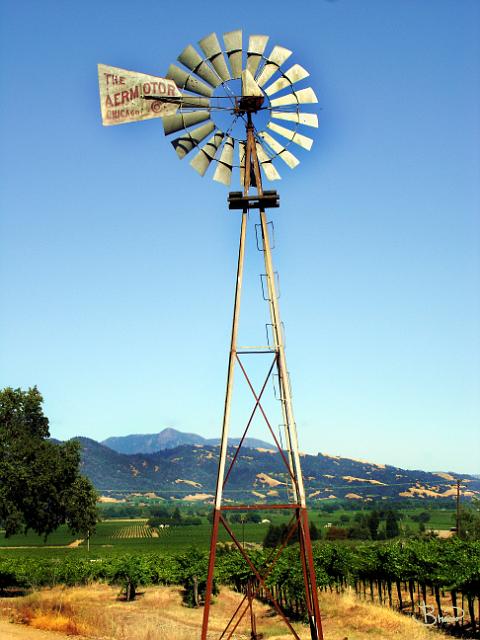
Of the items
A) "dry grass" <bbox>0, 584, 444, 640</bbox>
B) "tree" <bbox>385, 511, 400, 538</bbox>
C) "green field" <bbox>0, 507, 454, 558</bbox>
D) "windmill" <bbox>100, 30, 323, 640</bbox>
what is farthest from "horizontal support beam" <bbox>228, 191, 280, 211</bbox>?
"tree" <bbox>385, 511, 400, 538</bbox>

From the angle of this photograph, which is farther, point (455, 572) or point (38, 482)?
point (38, 482)

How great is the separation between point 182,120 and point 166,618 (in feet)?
88.6

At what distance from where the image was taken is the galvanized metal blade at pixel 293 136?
22.1 meters

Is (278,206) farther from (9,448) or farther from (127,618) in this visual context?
(9,448)

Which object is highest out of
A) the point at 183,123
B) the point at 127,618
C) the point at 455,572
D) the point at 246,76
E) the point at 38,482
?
the point at 246,76

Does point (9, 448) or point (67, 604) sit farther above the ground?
point (9, 448)

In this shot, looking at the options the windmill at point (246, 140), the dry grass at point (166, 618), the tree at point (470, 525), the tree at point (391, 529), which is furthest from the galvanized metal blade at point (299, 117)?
the tree at point (391, 529)

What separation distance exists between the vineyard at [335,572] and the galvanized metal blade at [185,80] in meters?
24.4

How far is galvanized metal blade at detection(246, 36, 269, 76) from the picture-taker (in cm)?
Answer: 2077

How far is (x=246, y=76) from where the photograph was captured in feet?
69.6

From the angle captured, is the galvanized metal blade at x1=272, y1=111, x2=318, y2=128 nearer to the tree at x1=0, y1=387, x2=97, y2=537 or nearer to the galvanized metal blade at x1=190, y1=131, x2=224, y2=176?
the galvanized metal blade at x1=190, y1=131, x2=224, y2=176

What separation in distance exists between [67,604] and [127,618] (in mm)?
3181

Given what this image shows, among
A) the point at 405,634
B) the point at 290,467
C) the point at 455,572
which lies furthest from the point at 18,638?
the point at 455,572

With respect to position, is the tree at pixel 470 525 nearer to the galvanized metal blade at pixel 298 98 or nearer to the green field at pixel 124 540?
the green field at pixel 124 540
